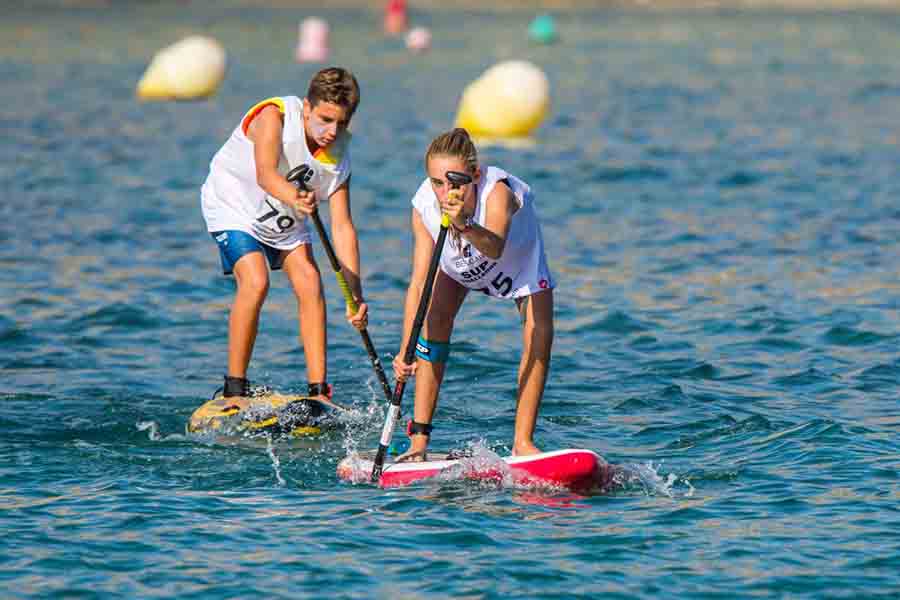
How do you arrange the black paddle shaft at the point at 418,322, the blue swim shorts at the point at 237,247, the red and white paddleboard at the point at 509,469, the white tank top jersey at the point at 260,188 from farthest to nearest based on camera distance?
the blue swim shorts at the point at 237,247 → the white tank top jersey at the point at 260,188 → the red and white paddleboard at the point at 509,469 → the black paddle shaft at the point at 418,322

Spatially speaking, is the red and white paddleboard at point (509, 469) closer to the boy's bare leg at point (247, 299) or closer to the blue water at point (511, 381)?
the blue water at point (511, 381)

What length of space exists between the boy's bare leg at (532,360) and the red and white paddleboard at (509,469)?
245 millimetres

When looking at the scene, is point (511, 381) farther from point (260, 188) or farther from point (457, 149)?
point (457, 149)

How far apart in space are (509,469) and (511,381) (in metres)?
2.75

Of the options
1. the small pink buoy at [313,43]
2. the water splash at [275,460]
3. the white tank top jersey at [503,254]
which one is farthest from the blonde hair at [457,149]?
the small pink buoy at [313,43]

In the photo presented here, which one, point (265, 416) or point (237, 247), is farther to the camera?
point (237, 247)

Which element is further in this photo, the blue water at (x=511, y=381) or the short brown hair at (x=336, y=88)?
the short brown hair at (x=336, y=88)

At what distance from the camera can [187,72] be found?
97.4 feet

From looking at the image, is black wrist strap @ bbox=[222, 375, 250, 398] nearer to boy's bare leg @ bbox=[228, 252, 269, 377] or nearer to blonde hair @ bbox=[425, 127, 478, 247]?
boy's bare leg @ bbox=[228, 252, 269, 377]

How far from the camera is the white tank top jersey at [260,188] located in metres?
8.98

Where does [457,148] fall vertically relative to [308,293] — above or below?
above

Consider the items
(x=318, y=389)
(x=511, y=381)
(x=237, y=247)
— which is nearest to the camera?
(x=237, y=247)

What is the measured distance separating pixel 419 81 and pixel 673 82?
20.8 feet

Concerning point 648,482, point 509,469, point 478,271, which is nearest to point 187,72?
point 478,271
